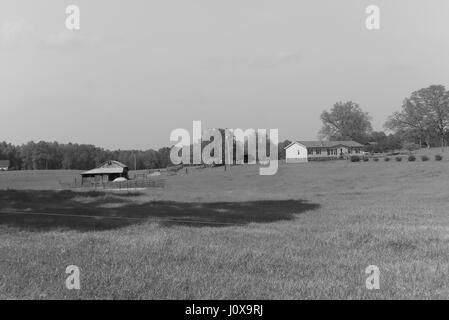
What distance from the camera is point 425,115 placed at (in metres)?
116

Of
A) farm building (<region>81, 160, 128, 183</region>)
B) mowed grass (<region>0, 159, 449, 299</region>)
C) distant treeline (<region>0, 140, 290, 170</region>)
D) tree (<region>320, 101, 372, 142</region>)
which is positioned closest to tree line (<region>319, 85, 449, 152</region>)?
tree (<region>320, 101, 372, 142</region>)

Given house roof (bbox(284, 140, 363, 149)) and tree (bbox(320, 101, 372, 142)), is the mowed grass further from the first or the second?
tree (bbox(320, 101, 372, 142))

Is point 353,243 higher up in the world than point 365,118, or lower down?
lower down

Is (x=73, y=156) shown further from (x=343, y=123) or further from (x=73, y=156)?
(x=343, y=123)

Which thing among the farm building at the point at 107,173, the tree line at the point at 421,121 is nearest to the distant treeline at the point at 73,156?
the farm building at the point at 107,173

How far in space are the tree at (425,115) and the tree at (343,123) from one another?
2057 centimetres

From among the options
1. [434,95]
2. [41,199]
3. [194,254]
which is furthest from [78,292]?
[434,95]

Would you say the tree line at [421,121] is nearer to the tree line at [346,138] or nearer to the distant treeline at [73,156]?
the tree line at [346,138]

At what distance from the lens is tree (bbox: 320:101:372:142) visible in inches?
5408

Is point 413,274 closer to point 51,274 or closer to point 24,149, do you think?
point 51,274

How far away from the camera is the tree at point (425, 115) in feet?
375

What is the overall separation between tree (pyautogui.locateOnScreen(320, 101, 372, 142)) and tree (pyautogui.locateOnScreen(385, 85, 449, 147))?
67.5ft
